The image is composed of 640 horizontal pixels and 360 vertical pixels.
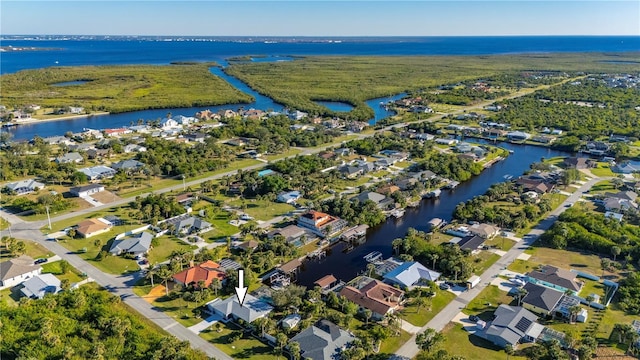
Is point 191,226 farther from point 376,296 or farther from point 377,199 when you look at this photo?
point 376,296

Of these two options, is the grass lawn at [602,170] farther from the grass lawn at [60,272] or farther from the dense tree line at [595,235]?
the grass lawn at [60,272]

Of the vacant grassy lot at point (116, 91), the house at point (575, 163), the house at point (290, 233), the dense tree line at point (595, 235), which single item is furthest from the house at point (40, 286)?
the vacant grassy lot at point (116, 91)

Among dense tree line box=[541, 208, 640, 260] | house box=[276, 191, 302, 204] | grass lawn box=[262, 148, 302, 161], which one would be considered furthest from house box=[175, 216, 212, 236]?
dense tree line box=[541, 208, 640, 260]

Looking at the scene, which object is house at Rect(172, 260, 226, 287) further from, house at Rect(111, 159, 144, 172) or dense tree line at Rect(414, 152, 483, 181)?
dense tree line at Rect(414, 152, 483, 181)

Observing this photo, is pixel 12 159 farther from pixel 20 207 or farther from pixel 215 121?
pixel 215 121

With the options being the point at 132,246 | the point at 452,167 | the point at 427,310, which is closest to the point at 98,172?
the point at 132,246

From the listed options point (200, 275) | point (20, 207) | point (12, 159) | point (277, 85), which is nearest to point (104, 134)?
point (12, 159)
